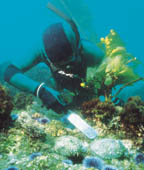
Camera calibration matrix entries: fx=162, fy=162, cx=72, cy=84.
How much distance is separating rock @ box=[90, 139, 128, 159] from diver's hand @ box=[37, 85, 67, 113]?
1.19m

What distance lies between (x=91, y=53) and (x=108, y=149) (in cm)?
295

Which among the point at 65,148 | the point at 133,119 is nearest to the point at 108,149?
the point at 65,148

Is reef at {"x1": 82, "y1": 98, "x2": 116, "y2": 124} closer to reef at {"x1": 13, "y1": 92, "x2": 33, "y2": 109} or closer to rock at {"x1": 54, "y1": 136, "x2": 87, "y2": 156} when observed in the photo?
rock at {"x1": 54, "y1": 136, "x2": 87, "y2": 156}

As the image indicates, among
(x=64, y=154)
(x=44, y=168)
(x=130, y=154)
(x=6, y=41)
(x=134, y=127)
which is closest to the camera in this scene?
(x=44, y=168)

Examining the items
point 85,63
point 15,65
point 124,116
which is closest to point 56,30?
point 85,63

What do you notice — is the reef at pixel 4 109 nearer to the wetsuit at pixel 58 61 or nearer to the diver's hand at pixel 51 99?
the diver's hand at pixel 51 99

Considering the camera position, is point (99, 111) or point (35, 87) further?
point (35, 87)

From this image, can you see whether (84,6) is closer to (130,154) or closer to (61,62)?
(61,62)

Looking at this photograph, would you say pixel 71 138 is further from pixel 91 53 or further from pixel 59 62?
pixel 91 53

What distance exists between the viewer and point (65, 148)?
8.86ft

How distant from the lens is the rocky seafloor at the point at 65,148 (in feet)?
7.22

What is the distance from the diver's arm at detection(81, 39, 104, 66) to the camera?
15.9 ft

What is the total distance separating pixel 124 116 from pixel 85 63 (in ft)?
6.98

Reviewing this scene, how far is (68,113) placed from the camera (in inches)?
139
